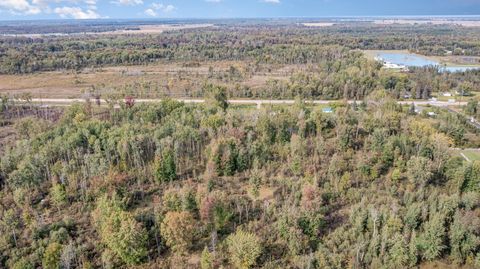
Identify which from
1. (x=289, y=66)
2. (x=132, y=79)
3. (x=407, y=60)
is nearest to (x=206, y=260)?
(x=132, y=79)

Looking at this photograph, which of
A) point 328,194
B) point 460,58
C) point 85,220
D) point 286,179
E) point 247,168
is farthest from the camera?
point 460,58

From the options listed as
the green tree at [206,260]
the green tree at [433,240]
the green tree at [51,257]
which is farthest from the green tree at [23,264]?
the green tree at [433,240]

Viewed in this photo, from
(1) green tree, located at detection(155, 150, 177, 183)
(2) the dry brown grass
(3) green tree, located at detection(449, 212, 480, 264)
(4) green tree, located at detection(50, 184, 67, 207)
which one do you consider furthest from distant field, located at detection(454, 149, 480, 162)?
(4) green tree, located at detection(50, 184, 67, 207)

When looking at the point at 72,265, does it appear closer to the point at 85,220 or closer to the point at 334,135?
the point at 85,220

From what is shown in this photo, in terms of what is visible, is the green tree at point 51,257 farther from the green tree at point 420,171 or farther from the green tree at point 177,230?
the green tree at point 420,171

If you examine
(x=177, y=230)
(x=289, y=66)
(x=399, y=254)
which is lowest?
(x=399, y=254)

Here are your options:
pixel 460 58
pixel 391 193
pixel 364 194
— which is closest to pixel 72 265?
pixel 364 194

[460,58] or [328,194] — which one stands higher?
[460,58]

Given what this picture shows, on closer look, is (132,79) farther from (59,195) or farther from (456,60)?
(456,60)
